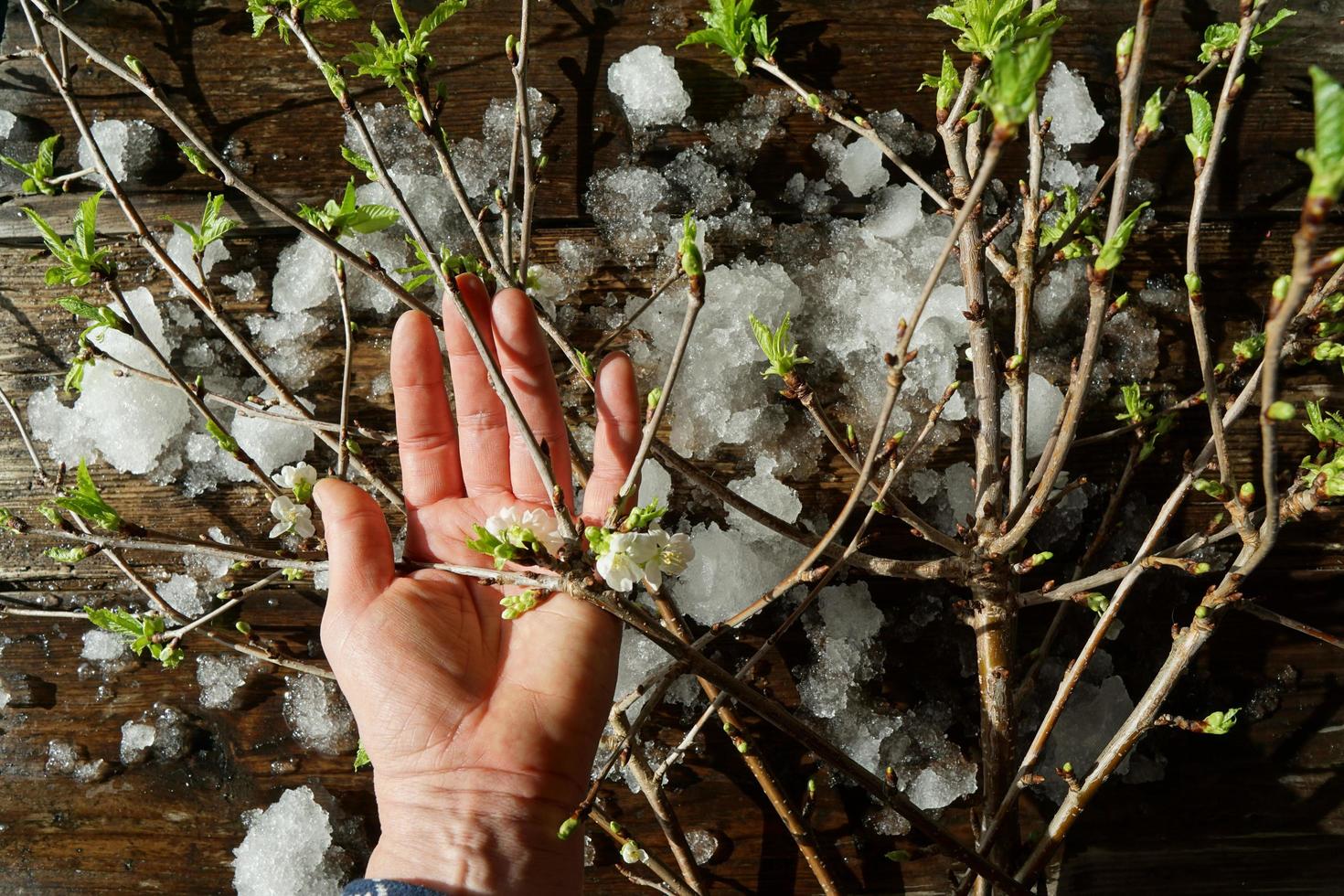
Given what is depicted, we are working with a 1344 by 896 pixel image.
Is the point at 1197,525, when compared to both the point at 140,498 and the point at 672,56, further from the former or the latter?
the point at 140,498

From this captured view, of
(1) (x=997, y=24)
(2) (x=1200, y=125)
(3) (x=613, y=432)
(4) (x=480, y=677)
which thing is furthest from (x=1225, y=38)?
(4) (x=480, y=677)

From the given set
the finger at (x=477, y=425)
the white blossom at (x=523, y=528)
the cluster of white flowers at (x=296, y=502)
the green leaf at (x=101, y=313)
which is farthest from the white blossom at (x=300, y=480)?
the white blossom at (x=523, y=528)

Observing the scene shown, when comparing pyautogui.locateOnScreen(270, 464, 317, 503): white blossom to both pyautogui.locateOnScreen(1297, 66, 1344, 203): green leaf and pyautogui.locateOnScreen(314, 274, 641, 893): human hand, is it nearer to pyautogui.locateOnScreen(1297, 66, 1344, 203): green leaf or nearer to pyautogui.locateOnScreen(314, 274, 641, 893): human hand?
pyautogui.locateOnScreen(314, 274, 641, 893): human hand

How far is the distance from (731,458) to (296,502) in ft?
3.03

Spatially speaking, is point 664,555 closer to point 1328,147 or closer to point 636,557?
point 636,557

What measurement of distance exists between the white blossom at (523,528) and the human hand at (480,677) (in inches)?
5.2

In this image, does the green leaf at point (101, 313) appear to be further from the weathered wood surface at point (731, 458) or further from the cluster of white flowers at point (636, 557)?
the cluster of white flowers at point (636, 557)

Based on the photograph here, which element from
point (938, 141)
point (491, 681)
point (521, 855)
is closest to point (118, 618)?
point (491, 681)

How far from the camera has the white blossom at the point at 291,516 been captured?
1599mm

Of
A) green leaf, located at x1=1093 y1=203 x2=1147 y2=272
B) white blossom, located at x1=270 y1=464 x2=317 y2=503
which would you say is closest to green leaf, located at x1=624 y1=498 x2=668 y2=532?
green leaf, located at x1=1093 y1=203 x2=1147 y2=272

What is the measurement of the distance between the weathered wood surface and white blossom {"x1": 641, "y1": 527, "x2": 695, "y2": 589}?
2.57 feet

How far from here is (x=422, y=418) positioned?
1.60m

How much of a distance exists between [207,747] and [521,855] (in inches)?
41.1

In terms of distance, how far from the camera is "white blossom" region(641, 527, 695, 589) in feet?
3.78
